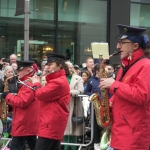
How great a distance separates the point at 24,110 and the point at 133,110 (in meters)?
2.87

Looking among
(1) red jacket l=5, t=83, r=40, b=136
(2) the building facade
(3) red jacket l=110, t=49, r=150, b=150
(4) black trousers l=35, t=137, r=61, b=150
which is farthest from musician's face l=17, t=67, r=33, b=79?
(2) the building facade

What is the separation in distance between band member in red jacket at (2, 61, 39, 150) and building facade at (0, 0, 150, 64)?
8040 mm

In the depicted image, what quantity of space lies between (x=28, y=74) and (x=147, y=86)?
305 centimetres

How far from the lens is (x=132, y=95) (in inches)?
146

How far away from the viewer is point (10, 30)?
14.6 m

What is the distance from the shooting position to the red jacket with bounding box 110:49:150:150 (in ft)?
12.3

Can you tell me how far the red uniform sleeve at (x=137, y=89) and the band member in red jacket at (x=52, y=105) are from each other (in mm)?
1869

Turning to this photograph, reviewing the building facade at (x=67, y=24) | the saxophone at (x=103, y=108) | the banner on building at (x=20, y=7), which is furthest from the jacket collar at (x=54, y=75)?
the building facade at (x=67, y=24)

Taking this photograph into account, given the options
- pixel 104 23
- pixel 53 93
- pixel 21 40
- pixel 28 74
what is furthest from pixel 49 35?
pixel 53 93

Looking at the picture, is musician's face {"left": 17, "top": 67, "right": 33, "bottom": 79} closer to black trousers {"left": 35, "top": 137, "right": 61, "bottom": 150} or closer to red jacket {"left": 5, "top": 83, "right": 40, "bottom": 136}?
red jacket {"left": 5, "top": 83, "right": 40, "bottom": 136}

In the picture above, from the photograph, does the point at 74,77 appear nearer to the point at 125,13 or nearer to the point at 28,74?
the point at 28,74

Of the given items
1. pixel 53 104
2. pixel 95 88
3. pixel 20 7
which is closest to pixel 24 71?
pixel 53 104

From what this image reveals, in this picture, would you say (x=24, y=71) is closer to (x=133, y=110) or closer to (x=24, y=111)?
(x=24, y=111)

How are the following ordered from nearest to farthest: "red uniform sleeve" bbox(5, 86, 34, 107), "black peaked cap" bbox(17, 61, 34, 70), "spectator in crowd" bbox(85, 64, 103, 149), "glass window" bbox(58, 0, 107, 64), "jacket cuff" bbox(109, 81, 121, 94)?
1. "jacket cuff" bbox(109, 81, 121, 94)
2. "red uniform sleeve" bbox(5, 86, 34, 107)
3. "black peaked cap" bbox(17, 61, 34, 70)
4. "spectator in crowd" bbox(85, 64, 103, 149)
5. "glass window" bbox(58, 0, 107, 64)
